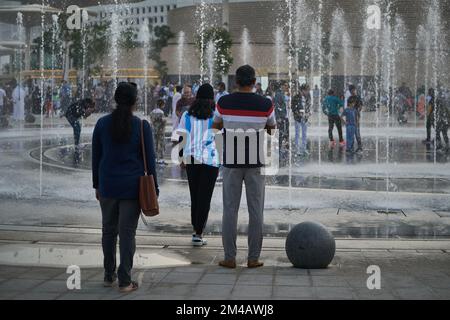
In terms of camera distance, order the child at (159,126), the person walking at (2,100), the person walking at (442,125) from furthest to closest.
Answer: the person walking at (2,100), the person walking at (442,125), the child at (159,126)

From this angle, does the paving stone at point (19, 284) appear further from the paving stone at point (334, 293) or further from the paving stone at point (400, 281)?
the paving stone at point (400, 281)

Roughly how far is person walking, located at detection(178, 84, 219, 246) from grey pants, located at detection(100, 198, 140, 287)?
2.28 meters

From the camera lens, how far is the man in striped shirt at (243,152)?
782 centimetres

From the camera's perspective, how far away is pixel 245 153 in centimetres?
776

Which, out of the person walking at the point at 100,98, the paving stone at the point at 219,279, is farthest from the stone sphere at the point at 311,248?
the person walking at the point at 100,98

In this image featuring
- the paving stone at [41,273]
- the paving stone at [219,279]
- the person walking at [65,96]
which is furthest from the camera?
the person walking at [65,96]

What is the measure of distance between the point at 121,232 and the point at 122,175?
1.44 ft

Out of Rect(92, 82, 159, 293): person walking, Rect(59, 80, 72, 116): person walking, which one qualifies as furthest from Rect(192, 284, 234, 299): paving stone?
Rect(59, 80, 72, 116): person walking

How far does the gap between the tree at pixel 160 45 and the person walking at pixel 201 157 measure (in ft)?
171

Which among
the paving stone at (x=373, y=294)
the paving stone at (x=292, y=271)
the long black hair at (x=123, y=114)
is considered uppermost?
the long black hair at (x=123, y=114)

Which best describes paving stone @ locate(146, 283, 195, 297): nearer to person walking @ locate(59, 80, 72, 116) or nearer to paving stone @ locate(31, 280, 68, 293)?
paving stone @ locate(31, 280, 68, 293)

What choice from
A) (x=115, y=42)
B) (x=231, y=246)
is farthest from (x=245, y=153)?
(x=115, y=42)

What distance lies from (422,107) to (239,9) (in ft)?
A: 95.9

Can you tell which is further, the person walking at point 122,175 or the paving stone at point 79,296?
the person walking at point 122,175
